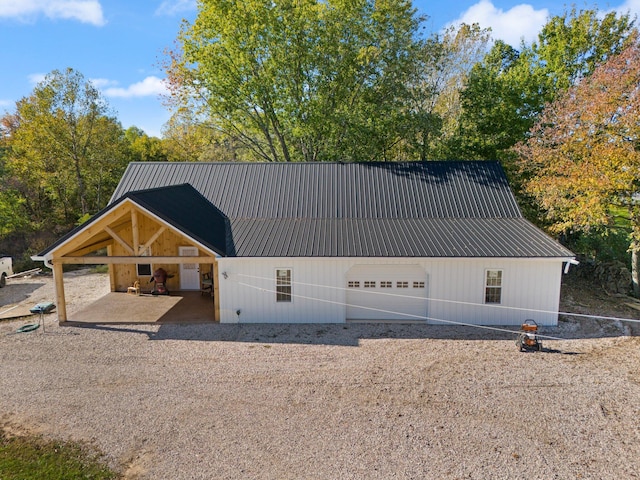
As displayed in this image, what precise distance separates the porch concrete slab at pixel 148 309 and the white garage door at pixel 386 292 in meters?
4.80

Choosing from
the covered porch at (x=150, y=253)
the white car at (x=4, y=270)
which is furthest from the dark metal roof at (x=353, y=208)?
the white car at (x=4, y=270)

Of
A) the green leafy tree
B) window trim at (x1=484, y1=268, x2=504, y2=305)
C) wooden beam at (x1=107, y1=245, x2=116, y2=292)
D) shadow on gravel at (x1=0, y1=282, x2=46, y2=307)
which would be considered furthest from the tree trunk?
the green leafy tree

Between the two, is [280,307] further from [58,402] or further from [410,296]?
[58,402]

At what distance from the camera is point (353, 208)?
14.9 m

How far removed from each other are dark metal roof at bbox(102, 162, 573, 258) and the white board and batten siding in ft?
1.45

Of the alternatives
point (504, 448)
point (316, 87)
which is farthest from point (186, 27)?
point (504, 448)

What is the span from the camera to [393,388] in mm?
8266

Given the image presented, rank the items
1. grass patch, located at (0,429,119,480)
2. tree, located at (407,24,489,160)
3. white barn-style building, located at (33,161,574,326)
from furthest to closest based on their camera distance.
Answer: tree, located at (407,24,489,160) → white barn-style building, located at (33,161,574,326) → grass patch, located at (0,429,119,480)

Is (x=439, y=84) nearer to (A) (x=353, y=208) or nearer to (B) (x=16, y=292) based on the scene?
(A) (x=353, y=208)

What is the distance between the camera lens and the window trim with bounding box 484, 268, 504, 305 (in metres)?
12.0

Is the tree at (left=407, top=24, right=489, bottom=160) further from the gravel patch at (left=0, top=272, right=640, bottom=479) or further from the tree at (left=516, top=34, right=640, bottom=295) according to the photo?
the gravel patch at (left=0, top=272, right=640, bottom=479)

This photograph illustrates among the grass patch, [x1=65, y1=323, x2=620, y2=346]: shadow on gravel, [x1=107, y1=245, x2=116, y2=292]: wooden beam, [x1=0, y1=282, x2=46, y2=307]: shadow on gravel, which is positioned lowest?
the grass patch

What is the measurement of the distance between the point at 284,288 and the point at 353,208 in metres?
4.51

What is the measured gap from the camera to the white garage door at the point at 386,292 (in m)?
12.5
